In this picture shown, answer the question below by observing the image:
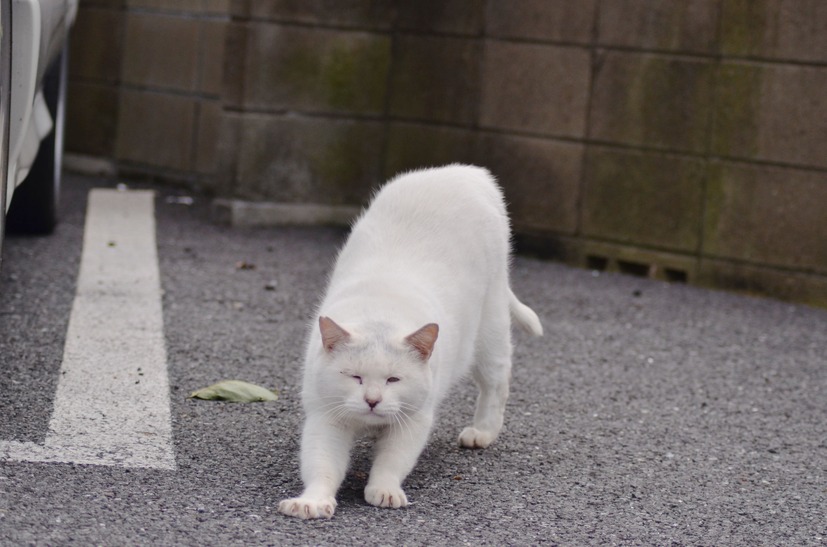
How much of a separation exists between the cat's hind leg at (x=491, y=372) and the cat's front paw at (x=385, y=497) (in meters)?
0.71

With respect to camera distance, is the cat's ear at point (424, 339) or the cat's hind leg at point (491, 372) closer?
the cat's ear at point (424, 339)

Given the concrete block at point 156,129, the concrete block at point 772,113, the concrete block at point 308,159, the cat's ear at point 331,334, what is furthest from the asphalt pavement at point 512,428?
the concrete block at point 156,129

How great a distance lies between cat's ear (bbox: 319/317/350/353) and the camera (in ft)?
10.2

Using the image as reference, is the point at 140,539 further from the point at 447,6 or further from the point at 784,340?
the point at 447,6

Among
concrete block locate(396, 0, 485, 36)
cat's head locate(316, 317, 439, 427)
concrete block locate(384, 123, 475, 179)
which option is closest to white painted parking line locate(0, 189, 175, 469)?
cat's head locate(316, 317, 439, 427)

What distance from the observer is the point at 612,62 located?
6945 millimetres

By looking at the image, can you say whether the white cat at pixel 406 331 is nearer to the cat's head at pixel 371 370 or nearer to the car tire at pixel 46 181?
the cat's head at pixel 371 370

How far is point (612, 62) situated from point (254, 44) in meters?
2.13

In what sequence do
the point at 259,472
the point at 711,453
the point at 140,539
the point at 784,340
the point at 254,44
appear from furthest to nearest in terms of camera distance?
the point at 254,44 < the point at 784,340 < the point at 711,453 < the point at 259,472 < the point at 140,539

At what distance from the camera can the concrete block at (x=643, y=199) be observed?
6785mm

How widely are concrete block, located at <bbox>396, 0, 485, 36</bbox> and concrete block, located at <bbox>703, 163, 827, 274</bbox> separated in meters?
1.71

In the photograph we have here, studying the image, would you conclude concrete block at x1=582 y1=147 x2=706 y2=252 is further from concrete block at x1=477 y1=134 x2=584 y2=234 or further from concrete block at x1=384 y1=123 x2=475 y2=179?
concrete block at x1=384 y1=123 x2=475 y2=179

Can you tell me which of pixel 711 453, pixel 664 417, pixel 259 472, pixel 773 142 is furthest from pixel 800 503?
pixel 773 142

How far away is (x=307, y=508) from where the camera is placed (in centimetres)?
303
